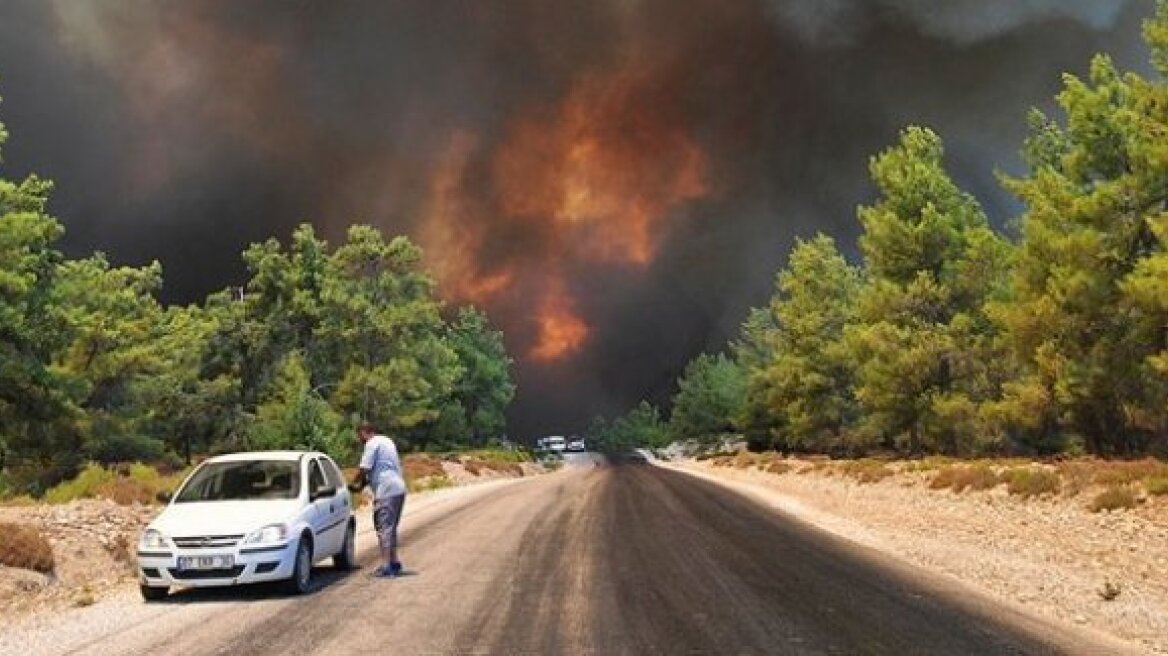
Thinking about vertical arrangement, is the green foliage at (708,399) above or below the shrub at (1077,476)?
above

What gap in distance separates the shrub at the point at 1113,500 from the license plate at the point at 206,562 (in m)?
16.0

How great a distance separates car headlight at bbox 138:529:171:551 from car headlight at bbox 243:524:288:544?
0.97m

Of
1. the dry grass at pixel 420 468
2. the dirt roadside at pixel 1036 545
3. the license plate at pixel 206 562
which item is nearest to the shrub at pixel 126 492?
the license plate at pixel 206 562

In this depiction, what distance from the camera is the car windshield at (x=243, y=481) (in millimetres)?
12758

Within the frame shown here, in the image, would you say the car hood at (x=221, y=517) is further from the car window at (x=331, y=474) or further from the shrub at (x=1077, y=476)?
the shrub at (x=1077, y=476)

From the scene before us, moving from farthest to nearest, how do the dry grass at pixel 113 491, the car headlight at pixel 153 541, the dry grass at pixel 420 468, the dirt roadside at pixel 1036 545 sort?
the dry grass at pixel 420 468 → the dry grass at pixel 113 491 → the car headlight at pixel 153 541 → the dirt roadside at pixel 1036 545

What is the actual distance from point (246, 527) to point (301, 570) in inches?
35.1

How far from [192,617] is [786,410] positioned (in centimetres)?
5465

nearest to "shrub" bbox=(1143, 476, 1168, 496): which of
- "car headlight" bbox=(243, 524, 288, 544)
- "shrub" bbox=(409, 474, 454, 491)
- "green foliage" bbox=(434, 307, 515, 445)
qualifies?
"car headlight" bbox=(243, 524, 288, 544)

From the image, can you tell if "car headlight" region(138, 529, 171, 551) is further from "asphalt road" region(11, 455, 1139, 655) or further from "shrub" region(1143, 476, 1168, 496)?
→ "shrub" region(1143, 476, 1168, 496)

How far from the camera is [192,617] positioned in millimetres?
10234

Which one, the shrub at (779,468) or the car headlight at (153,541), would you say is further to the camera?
the shrub at (779,468)

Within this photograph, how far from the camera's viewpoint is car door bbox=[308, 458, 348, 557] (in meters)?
12.8

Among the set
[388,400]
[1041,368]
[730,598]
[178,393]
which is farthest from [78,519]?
[388,400]
